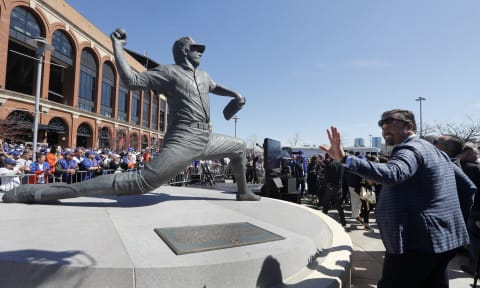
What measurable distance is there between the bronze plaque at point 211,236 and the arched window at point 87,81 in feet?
102

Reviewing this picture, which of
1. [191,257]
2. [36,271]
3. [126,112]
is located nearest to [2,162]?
[36,271]

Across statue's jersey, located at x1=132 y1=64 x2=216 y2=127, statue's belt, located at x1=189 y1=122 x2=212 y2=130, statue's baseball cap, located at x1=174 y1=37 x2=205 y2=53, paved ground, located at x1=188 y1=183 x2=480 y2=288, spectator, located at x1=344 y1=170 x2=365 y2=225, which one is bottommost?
paved ground, located at x1=188 y1=183 x2=480 y2=288

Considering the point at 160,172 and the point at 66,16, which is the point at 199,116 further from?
the point at 66,16

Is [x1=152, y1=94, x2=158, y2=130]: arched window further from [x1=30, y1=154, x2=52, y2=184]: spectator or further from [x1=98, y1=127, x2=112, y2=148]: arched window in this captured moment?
[x1=30, y1=154, x2=52, y2=184]: spectator

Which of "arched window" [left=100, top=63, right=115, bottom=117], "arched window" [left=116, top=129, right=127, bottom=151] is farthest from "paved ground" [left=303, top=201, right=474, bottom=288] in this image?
"arched window" [left=100, top=63, right=115, bottom=117]

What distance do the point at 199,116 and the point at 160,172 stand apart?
40.4 inches

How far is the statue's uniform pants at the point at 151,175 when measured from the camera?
12.1 ft

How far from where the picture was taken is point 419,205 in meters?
1.84

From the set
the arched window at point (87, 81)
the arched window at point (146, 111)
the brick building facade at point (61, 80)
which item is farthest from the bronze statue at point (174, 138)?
the arched window at point (146, 111)

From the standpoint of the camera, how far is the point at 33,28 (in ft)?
73.6

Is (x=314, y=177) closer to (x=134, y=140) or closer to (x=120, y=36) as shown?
(x=120, y=36)

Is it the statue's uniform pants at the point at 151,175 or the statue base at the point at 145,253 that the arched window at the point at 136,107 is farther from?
the statue base at the point at 145,253

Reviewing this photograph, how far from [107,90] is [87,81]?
14.7 feet

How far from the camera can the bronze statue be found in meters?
3.70
